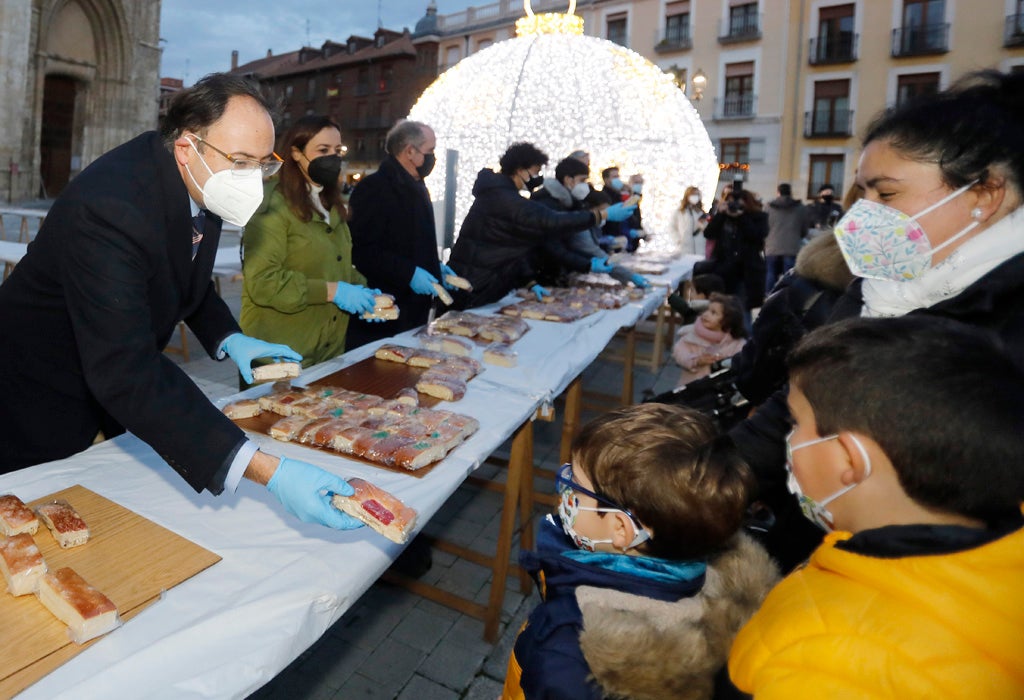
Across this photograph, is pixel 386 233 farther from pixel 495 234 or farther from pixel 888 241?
pixel 888 241

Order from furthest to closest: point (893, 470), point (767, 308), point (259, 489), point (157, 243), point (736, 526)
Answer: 1. point (767, 308)
2. point (259, 489)
3. point (157, 243)
4. point (736, 526)
5. point (893, 470)

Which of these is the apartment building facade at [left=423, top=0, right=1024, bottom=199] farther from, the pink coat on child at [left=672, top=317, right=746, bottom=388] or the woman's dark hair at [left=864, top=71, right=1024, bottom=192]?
the woman's dark hair at [left=864, top=71, right=1024, bottom=192]

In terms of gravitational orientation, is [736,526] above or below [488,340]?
below

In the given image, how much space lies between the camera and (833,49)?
69.7 feet

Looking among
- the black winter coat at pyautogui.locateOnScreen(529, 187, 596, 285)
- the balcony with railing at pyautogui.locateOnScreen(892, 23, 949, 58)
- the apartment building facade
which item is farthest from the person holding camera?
the balcony with railing at pyautogui.locateOnScreen(892, 23, 949, 58)

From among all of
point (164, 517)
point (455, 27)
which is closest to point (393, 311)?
point (164, 517)

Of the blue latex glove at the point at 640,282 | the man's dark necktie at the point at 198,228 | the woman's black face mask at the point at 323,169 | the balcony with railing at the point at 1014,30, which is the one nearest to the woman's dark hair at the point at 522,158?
the blue latex glove at the point at 640,282

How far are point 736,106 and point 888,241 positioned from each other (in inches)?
946

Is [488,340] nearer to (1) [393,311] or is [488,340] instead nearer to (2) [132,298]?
(1) [393,311]

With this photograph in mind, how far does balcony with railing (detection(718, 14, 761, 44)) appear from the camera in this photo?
2228cm

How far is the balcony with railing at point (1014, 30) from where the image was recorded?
18609mm

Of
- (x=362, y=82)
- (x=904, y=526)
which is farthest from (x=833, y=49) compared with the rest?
(x=362, y=82)

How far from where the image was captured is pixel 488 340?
10.8 ft

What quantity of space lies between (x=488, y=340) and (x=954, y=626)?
2.62 metres
